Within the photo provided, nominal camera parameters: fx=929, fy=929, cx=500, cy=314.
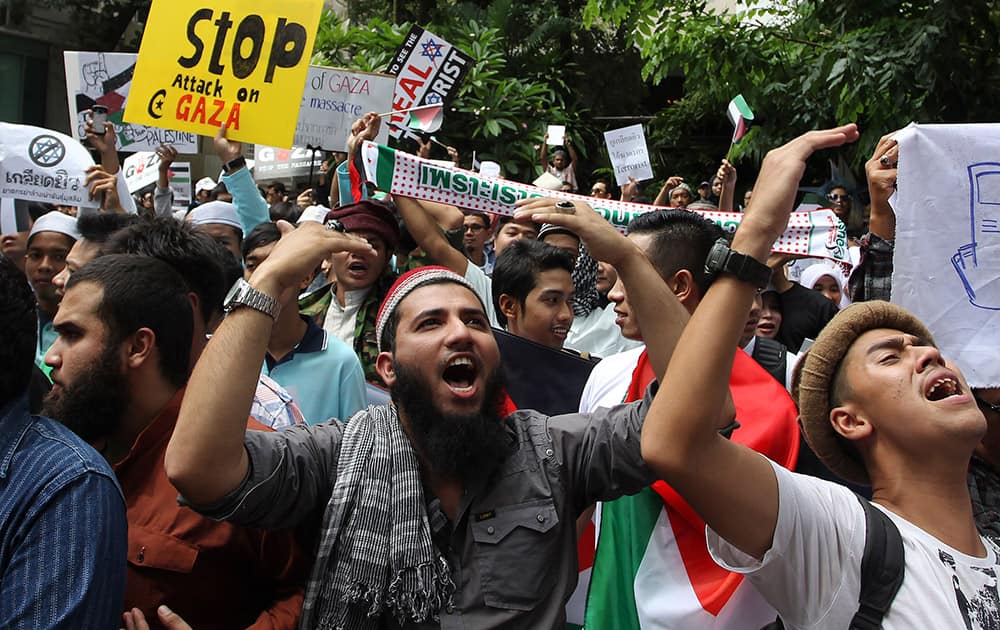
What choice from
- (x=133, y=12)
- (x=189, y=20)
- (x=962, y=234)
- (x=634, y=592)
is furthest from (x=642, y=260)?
(x=133, y=12)

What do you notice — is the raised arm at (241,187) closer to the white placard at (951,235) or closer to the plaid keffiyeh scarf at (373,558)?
the plaid keffiyeh scarf at (373,558)

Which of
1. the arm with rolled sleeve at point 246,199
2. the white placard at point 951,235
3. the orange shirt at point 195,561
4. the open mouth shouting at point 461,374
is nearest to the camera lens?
the orange shirt at point 195,561

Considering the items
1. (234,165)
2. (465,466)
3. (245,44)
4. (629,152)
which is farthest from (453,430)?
(629,152)

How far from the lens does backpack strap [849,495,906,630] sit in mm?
1938

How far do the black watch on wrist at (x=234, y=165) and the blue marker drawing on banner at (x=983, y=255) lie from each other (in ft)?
12.2

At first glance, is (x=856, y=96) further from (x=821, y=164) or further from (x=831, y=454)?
(x=821, y=164)

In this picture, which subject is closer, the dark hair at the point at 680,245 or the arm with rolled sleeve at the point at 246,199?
the dark hair at the point at 680,245

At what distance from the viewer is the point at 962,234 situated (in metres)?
3.06

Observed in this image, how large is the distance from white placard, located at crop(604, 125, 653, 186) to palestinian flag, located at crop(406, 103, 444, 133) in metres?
2.80

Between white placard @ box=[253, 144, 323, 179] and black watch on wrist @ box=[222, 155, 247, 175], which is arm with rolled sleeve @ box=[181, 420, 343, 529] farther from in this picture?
white placard @ box=[253, 144, 323, 179]

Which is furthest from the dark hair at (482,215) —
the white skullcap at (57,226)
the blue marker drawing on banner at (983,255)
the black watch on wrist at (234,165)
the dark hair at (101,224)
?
the blue marker drawing on banner at (983,255)

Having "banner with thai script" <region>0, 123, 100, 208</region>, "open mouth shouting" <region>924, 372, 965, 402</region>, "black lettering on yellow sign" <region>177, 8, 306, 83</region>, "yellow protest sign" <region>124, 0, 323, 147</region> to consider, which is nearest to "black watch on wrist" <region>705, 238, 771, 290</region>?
"open mouth shouting" <region>924, 372, 965, 402</region>

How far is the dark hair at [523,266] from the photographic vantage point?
429 centimetres

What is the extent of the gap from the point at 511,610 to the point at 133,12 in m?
22.7
